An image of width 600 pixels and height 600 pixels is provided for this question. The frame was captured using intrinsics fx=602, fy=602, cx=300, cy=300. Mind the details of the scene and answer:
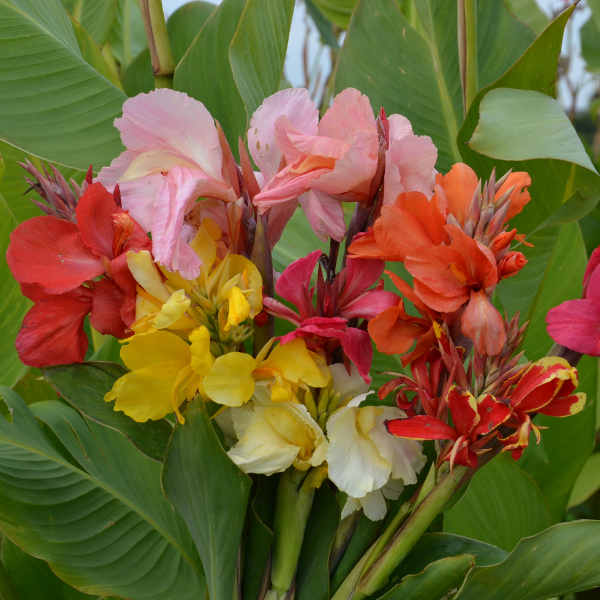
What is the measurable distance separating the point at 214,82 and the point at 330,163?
33 centimetres

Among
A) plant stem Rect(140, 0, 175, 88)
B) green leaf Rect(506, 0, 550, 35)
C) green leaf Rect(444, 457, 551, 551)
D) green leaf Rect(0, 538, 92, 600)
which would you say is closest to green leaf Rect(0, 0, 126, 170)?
plant stem Rect(140, 0, 175, 88)

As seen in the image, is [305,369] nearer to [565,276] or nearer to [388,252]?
[388,252]

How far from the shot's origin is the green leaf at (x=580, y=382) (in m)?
0.80

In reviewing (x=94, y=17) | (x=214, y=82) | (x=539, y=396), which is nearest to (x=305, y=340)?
(x=539, y=396)

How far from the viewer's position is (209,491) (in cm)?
35

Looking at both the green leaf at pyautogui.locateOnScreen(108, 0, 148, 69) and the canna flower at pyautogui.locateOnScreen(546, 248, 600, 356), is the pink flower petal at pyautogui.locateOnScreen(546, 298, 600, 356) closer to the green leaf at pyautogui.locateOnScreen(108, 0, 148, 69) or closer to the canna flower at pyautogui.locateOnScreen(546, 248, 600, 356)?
the canna flower at pyautogui.locateOnScreen(546, 248, 600, 356)

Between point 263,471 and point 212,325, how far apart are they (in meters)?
0.09

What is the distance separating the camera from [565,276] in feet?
2.67

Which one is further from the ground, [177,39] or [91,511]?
[177,39]

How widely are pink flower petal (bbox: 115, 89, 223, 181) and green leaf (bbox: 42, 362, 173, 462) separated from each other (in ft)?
0.46

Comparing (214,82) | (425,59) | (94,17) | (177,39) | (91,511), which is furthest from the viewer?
(94,17)

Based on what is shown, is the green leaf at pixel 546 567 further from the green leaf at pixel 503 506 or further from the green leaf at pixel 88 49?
the green leaf at pixel 88 49

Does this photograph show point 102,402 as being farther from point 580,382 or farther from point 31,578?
point 580,382

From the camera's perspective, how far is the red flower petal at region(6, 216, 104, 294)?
1.15 feet
